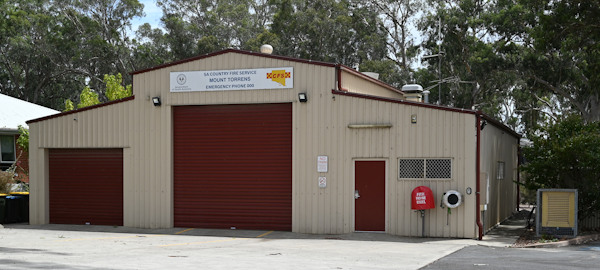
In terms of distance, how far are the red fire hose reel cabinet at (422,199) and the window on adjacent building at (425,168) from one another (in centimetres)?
47

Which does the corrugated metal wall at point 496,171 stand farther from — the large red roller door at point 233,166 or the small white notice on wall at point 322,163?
the large red roller door at point 233,166

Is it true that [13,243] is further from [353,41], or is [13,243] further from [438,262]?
[353,41]

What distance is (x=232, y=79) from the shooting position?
1852cm

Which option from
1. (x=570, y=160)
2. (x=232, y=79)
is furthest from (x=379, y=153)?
(x=570, y=160)

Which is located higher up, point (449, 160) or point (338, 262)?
point (449, 160)

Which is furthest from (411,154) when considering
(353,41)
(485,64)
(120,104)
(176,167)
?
(353,41)

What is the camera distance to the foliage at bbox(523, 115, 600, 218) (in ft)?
57.7

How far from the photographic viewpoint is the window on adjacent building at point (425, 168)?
16734mm

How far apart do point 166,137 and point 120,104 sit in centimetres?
173

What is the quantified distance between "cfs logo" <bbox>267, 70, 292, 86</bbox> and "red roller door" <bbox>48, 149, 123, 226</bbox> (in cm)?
504

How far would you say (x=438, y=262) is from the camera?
40.0ft

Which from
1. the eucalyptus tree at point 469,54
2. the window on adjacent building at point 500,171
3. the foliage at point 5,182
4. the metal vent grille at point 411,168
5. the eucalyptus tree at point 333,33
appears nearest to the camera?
the metal vent grille at point 411,168

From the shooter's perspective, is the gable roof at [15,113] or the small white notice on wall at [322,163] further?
the gable roof at [15,113]

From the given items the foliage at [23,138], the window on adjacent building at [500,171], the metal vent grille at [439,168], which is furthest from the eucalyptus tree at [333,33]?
the metal vent grille at [439,168]
